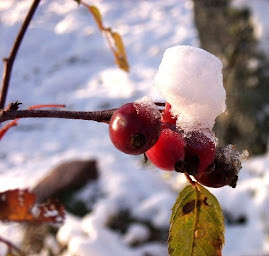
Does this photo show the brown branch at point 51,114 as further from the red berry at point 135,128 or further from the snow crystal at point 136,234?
the snow crystal at point 136,234

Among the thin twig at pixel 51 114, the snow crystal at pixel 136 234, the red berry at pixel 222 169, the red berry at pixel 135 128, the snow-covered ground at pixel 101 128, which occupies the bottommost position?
the snow-covered ground at pixel 101 128

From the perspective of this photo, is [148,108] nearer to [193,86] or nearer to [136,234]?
[193,86]

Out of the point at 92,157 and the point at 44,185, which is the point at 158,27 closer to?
the point at 92,157

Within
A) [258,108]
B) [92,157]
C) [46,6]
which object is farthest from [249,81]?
[46,6]

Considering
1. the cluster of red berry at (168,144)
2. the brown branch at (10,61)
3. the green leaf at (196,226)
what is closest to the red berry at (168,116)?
the cluster of red berry at (168,144)

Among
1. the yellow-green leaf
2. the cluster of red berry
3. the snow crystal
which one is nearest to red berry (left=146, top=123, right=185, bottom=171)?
the cluster of red berry

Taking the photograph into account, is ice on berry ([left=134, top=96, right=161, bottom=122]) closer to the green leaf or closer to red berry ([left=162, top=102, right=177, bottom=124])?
red berry ([left=162, top=102, right=177, bottom=124])
